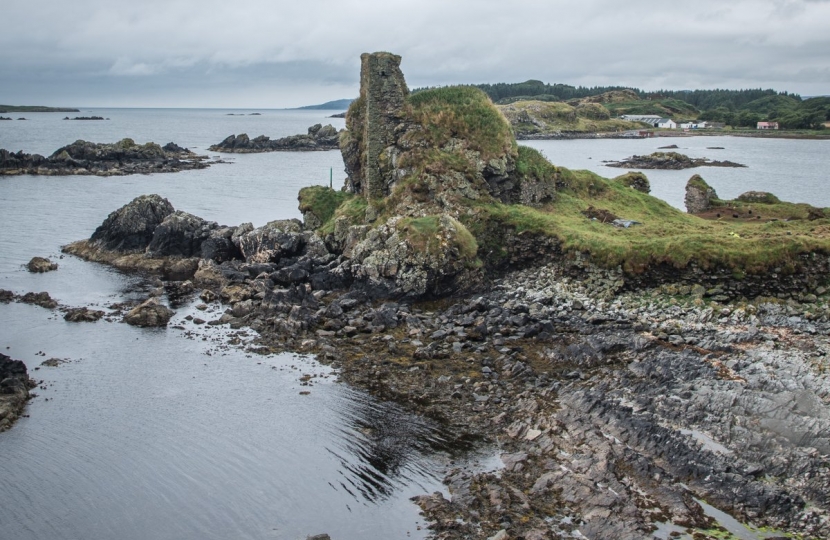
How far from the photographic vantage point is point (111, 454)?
21.7 m

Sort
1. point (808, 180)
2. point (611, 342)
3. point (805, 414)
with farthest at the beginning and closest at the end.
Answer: point (808, 180) < point (611, 342) < point (805, 414)

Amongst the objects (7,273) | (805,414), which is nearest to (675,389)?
(805,414)

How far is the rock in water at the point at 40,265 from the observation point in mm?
42719

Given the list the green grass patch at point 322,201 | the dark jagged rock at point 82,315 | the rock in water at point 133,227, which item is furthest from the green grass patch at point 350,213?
the dark jagged rock at point 82,315

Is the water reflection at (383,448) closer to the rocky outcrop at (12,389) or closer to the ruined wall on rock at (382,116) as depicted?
the rocky outcrop at (12,389)

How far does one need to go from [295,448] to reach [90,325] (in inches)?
650

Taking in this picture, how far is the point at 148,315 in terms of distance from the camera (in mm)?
33219

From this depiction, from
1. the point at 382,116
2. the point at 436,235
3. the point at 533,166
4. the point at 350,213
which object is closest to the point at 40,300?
the point at 350,213

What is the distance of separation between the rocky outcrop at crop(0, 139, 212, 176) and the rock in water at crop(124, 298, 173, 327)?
65532 mm

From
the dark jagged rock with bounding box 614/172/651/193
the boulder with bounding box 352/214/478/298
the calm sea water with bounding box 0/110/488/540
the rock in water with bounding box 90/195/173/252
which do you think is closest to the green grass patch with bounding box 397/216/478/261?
the boulder with bounding box 352/214/478/298

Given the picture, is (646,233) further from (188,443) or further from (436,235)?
(188,443)

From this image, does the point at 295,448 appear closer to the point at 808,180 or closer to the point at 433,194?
the point at 433,194

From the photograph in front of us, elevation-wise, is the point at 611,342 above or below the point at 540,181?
below

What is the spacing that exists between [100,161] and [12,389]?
3329 inches
